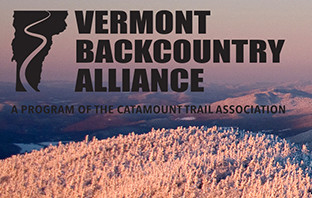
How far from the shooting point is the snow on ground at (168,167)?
12.5 m

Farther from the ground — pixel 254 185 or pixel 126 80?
pixel 126 80

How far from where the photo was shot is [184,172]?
1327 cm

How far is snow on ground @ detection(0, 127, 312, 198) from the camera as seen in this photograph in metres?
12.5

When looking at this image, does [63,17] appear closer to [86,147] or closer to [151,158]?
[86,147]

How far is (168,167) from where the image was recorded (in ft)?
46.9

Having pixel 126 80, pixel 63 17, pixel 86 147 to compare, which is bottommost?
pixel 86 147

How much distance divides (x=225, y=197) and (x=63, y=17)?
2015 cm

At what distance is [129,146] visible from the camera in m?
17.8

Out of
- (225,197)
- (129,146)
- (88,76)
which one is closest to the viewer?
(225,197)

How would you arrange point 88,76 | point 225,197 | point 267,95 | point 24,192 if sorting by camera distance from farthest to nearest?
1. point 267,95
2. point 88,76
3. point 24,192
4. point 225,197

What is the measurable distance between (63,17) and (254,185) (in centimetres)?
2009

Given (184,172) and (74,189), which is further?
(74,189)

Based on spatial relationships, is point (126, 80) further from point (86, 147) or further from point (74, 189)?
point (74, 189)

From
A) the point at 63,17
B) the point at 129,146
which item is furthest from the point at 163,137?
the point at 63,17
